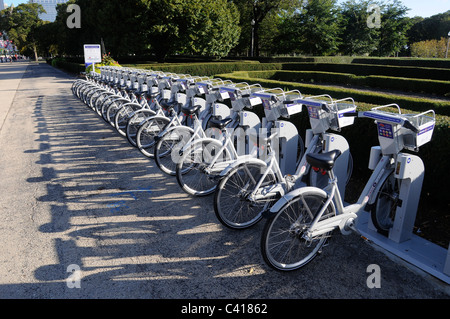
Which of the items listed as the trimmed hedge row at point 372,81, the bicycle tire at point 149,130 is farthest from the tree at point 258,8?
the bicycle tire at point 149,130

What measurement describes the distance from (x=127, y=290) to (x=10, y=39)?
100 metres

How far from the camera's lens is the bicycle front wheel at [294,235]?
9.32 feet

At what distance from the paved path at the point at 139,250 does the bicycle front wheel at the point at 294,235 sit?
0.40ft

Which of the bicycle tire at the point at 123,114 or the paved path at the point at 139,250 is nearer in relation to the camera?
the paved path at the point at 139,250

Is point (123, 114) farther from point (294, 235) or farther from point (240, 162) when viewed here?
point (294, 235)

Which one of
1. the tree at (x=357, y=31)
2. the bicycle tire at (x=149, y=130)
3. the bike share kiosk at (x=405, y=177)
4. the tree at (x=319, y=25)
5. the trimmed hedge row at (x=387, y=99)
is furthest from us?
the tree at (x=357, y=31)

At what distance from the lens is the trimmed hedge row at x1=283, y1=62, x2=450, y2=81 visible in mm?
19859

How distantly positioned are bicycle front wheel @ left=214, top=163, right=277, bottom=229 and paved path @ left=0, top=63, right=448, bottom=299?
0.13 metres

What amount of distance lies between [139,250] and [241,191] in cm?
116

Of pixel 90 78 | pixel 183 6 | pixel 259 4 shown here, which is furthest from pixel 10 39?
pixel 90 78

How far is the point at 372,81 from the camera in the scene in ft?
63.3

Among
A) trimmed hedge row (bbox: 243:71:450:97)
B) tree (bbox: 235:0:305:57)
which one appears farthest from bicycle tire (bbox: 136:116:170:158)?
tree (bbox: 235:0:305:57)

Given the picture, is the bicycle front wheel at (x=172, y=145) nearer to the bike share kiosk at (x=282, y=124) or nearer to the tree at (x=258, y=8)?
the bike share kiosk at (x=282, y=124)
